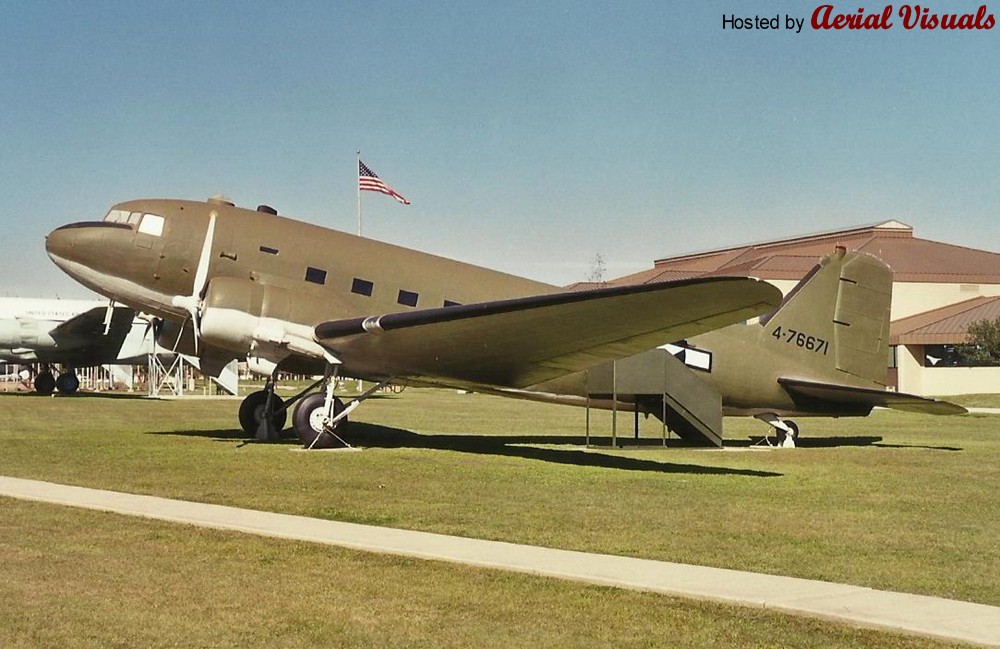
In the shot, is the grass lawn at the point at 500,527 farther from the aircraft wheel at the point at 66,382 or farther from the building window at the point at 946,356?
the building window at the point at 946,356

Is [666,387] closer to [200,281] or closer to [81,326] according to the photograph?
[200,281]

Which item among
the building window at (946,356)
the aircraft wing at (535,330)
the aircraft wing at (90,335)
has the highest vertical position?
the building window at (946,356)

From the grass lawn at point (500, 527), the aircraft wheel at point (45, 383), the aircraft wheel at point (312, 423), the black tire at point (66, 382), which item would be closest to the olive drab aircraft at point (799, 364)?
the grass lawn at point (500, 527)

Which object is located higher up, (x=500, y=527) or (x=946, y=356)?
(x=946, y=356)

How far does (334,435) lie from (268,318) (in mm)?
2771

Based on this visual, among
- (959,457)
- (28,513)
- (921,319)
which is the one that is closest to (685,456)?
(959,457)

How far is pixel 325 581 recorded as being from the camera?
30.2 ft

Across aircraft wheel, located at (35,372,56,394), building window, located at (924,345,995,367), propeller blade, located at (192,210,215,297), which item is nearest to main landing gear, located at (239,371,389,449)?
propeller blade, located at (192,210,215,297)

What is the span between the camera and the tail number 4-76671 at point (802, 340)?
83.0 ft

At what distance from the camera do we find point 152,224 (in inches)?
885

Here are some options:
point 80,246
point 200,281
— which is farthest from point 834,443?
point 80,246

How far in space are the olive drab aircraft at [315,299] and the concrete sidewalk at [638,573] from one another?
7560mm

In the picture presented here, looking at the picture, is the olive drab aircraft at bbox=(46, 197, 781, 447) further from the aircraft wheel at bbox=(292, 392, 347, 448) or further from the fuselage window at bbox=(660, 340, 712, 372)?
the fuselage window at bbox=(660, 340, 712, 372)

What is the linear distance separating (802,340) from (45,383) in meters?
50.7
